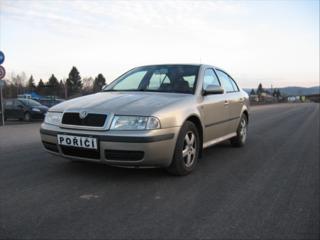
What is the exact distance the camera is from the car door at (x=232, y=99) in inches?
268

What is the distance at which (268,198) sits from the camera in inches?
167

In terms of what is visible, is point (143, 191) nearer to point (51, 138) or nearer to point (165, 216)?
point (165, 216)

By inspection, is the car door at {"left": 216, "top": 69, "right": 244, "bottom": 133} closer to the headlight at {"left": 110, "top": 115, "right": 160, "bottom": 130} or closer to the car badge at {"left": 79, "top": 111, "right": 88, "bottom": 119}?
the headlight at {"left": 110, "top": 115, "right": 160, "bottom": 130}

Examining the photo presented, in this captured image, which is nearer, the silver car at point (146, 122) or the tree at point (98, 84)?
the silver car at point (146, 122)

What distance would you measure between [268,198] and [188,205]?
3.21ft

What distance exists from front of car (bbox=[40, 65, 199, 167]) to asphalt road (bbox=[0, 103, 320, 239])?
1.16ft

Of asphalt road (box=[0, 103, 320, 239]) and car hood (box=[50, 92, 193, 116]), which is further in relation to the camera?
car hood (box=[50, 92, 193, 116])

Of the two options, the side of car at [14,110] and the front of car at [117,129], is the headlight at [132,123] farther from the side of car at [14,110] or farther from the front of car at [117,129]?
the side of car at [14,110]

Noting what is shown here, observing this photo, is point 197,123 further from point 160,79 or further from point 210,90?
point 160,79

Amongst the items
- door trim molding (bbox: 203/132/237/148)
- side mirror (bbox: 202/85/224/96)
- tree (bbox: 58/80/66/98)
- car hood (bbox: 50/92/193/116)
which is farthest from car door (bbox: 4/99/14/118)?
side mirror (bbox: 202/85/224/96)

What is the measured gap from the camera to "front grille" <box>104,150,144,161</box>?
4.34 m

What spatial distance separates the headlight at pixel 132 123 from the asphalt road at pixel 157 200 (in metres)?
0.68

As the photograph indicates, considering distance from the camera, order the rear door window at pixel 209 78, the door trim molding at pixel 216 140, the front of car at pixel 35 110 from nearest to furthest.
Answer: the door trim molding at pixel 216 140, the rear door window at pixel 209 78, the front of car at pixel 35 110

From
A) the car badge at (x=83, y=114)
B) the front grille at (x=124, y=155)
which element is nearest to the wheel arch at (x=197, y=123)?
the front grille at (x=124, y=155)
